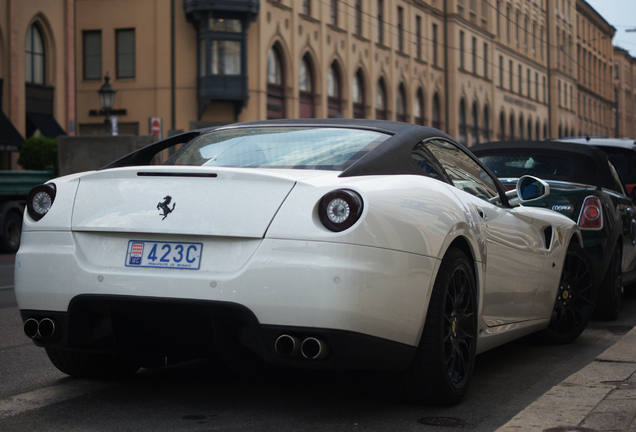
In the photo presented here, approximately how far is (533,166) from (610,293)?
4.70ft

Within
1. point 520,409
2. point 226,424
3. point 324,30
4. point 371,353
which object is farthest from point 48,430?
point 324,30

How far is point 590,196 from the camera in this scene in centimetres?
709

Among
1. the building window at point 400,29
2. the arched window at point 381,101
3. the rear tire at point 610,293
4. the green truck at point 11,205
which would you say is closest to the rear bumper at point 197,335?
the rear tire at point 610,293

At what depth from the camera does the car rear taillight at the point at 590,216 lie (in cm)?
703

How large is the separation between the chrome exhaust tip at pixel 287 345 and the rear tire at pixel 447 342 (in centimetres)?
63

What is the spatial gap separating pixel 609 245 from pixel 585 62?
8215cm

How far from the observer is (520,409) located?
163 inches

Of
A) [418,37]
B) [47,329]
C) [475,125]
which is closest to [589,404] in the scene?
[47,329]

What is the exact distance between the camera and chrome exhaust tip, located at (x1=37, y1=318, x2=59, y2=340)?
385cm

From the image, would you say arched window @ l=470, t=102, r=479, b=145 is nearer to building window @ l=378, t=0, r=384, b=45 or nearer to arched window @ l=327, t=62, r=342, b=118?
building window @ l=378, t=0, r=384, b=45

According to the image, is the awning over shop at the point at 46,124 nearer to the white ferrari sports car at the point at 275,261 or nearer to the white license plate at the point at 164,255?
the white ferrari sports car at the point at 275,261

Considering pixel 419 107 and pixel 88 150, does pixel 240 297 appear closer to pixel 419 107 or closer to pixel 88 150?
pixel 88 150

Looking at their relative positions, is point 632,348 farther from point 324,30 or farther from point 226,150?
point 324,30

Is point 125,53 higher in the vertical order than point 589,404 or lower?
higher
